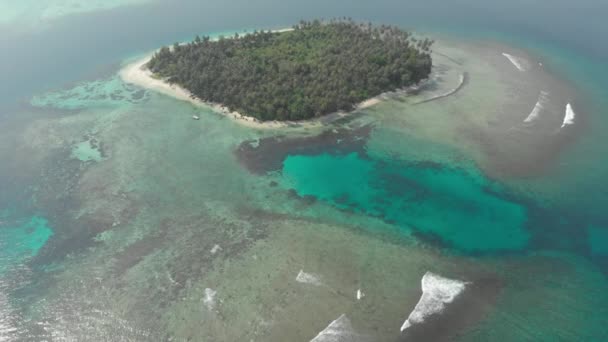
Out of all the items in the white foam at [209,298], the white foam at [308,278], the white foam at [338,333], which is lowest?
the white foam at [338,333]

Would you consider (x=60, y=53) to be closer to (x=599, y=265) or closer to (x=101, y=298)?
(x=101, y=298)

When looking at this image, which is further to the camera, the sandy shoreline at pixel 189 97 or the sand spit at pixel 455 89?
the sand spit at pixel 455 89

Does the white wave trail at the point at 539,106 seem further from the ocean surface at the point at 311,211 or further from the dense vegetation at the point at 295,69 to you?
the dense vegetation at the point at 295,69

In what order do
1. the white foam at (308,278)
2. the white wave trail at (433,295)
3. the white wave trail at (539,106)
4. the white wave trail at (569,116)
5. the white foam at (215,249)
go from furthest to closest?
the white wave trail at (539,106), the white wave trail at (569,116), the white foam at (215,249), the white foam at (308,278), the white wave trail at (433,295)

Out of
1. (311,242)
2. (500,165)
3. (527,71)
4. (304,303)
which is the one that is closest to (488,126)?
(500,165)

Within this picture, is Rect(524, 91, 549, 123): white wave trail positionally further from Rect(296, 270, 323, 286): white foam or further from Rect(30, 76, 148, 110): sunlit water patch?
Rect(30, 76, 148, 110): sunlit water patch

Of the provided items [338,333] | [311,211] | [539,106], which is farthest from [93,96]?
[539,106]

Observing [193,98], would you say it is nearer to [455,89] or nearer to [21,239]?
[21,239]

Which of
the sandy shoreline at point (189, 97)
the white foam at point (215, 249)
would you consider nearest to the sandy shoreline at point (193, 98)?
the sandy shoreline at point (189, 97)
